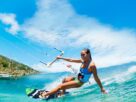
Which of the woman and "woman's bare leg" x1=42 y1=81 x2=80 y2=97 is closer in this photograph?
the woman

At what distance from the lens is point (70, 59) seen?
49.4 ft

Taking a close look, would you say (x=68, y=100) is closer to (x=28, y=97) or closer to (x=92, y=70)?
(x=28, y=97)

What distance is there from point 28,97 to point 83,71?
12749mm

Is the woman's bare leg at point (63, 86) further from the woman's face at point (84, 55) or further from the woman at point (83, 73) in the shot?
the woman's face at point (84, 55)

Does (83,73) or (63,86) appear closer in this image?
(63,86)

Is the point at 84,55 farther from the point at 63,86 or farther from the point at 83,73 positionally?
the point at 63,86

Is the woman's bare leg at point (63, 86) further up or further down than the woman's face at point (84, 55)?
further down

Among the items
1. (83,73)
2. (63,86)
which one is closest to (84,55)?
(83,73)

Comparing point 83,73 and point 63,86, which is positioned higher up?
point 83,73

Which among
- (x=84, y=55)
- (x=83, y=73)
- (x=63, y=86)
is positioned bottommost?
(x=63, y=86)

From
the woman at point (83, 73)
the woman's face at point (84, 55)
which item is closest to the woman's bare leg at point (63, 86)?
the woman at point (83, 73)

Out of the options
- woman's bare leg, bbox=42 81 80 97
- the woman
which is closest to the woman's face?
the woman

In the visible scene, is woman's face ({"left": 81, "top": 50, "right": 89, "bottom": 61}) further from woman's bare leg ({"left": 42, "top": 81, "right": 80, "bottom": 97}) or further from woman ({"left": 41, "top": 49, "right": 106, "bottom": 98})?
woman's bare leg ({"left": 42, "top": 81, "right": 80, "bottom": 97})

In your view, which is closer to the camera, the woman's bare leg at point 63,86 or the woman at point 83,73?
the woman at point 83,73
